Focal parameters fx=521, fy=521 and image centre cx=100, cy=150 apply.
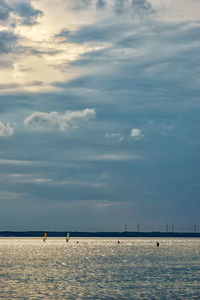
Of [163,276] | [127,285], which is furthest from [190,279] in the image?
[127,285]

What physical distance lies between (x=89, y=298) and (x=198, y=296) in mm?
13630

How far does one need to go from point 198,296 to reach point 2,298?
23855mm

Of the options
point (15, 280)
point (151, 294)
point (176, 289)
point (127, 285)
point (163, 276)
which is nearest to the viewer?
point (151, 294)

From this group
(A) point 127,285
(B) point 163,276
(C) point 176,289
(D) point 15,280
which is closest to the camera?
(C) point 176,289

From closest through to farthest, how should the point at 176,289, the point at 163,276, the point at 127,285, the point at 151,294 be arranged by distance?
the point at 151,294
the point at 176,289
the point at 127,285
the point at 163,276

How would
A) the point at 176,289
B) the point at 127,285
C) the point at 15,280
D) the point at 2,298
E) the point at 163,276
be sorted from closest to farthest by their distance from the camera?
the point at 2,298 → the point at 176,289 → the point at 127,285 → the point at 15,280 → the point at 163,276

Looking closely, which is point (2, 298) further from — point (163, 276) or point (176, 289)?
point (163, 276)

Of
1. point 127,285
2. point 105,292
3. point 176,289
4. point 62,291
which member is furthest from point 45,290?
point 176,289

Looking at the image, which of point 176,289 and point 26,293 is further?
point 176,289

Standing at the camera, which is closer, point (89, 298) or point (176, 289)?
point (89, 298)

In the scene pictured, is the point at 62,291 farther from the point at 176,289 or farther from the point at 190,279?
the point at 190,279

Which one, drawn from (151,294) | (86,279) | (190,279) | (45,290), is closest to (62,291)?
(45,290)

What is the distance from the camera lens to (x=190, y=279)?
8500 cm

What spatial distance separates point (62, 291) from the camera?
226ft
